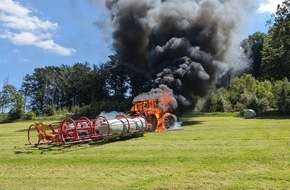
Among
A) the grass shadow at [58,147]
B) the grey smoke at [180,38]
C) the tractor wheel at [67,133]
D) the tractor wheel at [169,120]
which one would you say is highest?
the grey smoke at [180,38]

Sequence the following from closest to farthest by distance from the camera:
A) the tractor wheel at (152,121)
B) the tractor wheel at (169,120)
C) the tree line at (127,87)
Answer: the tractor wheel at (152,121) < the tractor wheel at (169,120) < the tree line at (127,87)

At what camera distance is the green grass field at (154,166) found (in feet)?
27.6

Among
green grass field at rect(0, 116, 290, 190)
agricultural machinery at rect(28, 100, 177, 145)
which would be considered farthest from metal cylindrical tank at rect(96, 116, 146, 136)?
green grass field at rect(0, 116, 290, 190)

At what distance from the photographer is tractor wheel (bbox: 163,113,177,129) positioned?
21797mm

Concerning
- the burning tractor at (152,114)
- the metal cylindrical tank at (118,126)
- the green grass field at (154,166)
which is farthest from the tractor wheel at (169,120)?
the green grass field at (154,166)

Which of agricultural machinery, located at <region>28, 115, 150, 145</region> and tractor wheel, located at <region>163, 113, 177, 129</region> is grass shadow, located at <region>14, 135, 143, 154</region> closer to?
agricultural machinery, located at <region>28, 115, 150, 145</region>

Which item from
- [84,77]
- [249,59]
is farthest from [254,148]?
[249,59]

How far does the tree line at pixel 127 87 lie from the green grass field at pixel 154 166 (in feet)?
52.2

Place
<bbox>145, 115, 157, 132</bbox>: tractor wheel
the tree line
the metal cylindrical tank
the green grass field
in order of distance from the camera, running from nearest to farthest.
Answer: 1. the green grass field
2. the metal cylindrical tank
3. <bbox>145, 115, 157, 132</bbox>: tractor wheel
4. the tree line

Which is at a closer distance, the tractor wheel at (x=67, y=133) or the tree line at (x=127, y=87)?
the tractor wheel at (x=67, y=133)

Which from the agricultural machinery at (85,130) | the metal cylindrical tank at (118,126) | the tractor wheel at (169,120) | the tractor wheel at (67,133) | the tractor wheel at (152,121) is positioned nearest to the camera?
the tractor wheel at (67,133)

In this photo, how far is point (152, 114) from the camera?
20562 millimetres

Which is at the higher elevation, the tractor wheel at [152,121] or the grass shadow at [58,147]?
the tractor wheel at [152,121]

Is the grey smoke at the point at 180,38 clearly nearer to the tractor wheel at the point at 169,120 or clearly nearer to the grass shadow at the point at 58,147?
the tractor wheel at the point at 169,120
